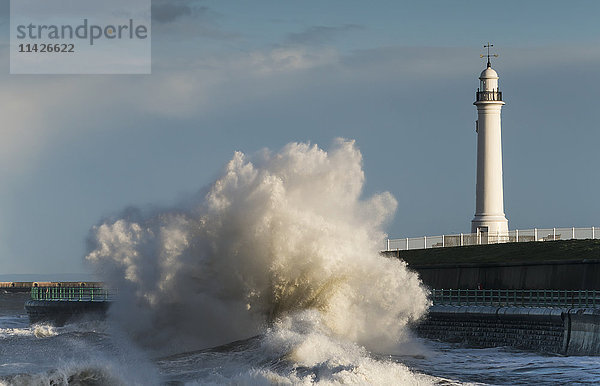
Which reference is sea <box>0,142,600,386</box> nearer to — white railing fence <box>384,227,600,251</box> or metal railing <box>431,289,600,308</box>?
metal railing <box>431,289,600,308</box>

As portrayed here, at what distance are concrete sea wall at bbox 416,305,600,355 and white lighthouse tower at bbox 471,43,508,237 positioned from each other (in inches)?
653

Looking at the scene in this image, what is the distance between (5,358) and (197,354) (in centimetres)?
405

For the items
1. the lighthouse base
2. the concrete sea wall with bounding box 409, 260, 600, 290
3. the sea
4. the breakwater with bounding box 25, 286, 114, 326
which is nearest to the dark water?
the sea

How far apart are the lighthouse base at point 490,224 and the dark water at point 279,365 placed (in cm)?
1999

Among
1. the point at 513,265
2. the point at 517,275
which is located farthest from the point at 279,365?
the point at 513,265

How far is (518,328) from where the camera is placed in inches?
1091

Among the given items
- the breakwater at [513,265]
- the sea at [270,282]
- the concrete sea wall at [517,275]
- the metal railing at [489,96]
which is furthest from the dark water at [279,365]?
the metal railing at [489,96]

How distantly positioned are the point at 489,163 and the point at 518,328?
1993 centimetres

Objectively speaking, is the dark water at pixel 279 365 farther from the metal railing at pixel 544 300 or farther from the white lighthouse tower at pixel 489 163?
the white lighthouse tower at pixel 489 163

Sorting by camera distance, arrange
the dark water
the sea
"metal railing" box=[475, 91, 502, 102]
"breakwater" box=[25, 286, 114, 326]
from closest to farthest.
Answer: the dark water
the sea
"breakwater" box=[25, 286, 114, 326]
"metal railing" box=[475, 91, 502, 102]

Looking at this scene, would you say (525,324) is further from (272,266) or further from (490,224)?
(490,224)

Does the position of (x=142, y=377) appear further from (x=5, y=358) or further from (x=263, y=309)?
(x=263, y=309)

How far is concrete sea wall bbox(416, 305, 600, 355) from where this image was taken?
25.5 m

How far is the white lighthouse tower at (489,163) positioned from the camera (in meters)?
46.6
